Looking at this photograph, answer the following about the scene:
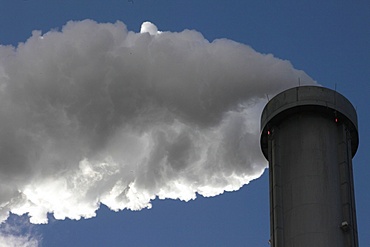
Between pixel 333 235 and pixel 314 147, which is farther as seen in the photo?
pixel 314 147

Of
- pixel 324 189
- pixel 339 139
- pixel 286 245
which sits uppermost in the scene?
pixel 339 139

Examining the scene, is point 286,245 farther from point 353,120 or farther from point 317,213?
point 353,120

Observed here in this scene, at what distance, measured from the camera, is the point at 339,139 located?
1917 inches

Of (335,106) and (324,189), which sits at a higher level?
(335,106)

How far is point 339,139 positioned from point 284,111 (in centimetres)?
369

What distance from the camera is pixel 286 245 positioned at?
4534cm

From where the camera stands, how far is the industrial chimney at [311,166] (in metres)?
45.3

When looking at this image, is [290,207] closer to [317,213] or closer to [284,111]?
[317,213]

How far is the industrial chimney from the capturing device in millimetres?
45281

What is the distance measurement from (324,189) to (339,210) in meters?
1.46

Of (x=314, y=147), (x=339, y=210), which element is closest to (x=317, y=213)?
(x=339, y=210)

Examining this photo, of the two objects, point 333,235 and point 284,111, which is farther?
point 284,111

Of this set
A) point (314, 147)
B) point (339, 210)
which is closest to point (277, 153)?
point (314, 147)

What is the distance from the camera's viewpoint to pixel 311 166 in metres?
47.2
